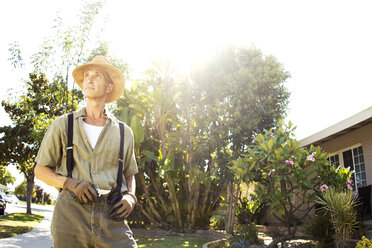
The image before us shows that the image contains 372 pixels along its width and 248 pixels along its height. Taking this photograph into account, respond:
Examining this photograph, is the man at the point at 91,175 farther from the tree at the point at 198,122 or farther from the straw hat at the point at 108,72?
the tree at the point at 198,122

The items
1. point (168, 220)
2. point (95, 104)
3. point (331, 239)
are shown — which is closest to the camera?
point (95, 104)

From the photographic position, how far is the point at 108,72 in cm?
235

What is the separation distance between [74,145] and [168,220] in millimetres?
11990

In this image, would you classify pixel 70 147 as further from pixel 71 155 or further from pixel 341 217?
pixel 341 217

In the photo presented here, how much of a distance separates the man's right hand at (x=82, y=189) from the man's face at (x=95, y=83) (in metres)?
0.59

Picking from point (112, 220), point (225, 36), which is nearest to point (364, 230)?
point (225, 36)

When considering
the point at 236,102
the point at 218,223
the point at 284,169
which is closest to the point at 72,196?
the point at 284,169

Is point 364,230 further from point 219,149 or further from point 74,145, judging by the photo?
point 74,145

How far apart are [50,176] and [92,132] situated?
0.35 m

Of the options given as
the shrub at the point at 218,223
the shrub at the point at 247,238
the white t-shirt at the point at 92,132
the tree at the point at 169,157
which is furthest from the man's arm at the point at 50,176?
the shrub at the point at 218,223

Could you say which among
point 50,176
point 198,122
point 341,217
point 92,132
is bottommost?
point 341,217

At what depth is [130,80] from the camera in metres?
16.7

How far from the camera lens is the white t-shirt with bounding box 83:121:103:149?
6.80 feet

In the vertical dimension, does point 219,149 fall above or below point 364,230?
above
